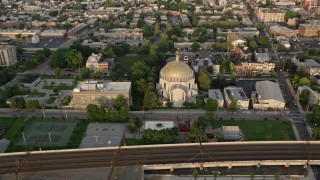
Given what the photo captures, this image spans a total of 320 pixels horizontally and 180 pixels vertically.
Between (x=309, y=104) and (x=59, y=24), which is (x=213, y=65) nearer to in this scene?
(x=309, y=104)

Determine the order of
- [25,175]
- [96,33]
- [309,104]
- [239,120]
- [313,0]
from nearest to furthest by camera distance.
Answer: [25,175] → [239,120] → [309,104] → [96,33] → [313,0]

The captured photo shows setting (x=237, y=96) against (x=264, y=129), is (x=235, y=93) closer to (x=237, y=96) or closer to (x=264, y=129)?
(x=237, y=96)

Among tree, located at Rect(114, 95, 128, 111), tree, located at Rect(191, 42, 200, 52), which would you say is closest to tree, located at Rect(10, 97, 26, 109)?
tree, located at Rect(114, 95, 128, 111)

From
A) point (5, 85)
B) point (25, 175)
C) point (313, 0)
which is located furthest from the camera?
point (313, 0)

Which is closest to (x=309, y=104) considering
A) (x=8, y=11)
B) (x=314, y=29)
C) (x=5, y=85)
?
(x=314, y=29)

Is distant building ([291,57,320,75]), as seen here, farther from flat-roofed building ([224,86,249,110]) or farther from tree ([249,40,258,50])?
flat-roofed building ([224,86,249,110])
